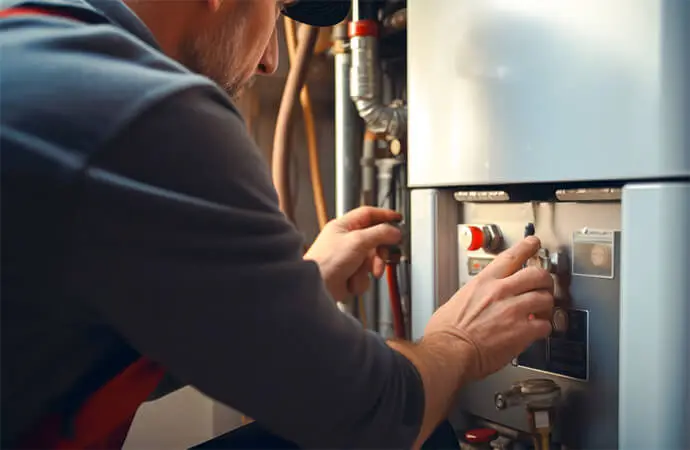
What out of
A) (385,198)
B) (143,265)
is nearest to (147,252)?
(143,265)

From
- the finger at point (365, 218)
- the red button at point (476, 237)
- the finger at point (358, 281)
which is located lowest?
the finger at point (358, 281)

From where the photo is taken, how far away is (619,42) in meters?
0.71

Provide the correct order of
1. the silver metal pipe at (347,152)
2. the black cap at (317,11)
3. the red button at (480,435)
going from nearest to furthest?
the red button at (480,435), the black cap at (317,11), the silver metal pipe at (347,152)

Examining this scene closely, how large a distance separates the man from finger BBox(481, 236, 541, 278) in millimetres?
206

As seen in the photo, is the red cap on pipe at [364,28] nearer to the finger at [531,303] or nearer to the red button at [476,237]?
the red button at [476,237]

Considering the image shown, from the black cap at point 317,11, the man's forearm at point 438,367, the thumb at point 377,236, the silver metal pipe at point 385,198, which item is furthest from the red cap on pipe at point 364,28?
the man's forearm at point 438,367

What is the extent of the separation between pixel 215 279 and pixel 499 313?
37 centimetres

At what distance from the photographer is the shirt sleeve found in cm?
50

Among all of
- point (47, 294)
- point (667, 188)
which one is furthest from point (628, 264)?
point (47, 294)

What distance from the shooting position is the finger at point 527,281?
774 millimetres

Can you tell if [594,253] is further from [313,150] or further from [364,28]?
[313,150]

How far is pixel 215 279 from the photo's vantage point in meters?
0.52

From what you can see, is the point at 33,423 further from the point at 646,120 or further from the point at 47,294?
the point at 646,120

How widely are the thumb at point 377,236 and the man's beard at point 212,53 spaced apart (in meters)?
0.36
